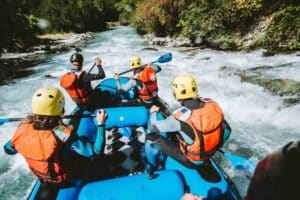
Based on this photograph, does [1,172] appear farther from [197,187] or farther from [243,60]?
[243,60]

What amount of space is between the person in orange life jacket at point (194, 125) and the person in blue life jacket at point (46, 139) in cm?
93

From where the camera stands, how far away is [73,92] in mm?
5156

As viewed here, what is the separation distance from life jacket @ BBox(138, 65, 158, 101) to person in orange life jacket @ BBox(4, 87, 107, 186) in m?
2.57

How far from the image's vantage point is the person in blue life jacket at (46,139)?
9.06 feet

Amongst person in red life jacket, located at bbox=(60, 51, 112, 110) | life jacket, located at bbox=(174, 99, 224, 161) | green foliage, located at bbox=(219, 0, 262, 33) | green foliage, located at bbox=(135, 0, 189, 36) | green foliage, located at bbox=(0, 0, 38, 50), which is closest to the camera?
life jacket, located at bbox=(174, 99, 224, 161)

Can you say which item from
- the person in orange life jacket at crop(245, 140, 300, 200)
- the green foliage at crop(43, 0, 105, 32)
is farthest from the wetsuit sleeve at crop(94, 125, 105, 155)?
the green foliage at crop(43, 0, 105, 32)

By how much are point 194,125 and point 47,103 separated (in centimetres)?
127

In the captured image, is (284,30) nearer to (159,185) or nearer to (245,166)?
(245,166)

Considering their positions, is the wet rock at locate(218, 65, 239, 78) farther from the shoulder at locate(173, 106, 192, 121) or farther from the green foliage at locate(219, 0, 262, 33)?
the shoulder at locate(173, 106, 192, 121)

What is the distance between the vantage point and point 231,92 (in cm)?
851

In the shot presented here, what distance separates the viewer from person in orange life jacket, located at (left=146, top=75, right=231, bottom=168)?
300 cm

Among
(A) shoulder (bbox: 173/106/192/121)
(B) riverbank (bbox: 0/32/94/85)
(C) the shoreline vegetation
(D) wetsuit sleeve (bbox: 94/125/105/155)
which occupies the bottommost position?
(B) riverbank (bbox: 0/32/94/85)

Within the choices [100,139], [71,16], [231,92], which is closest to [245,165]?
[100,139]

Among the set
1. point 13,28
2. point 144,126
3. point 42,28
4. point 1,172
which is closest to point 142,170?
point 144,126
